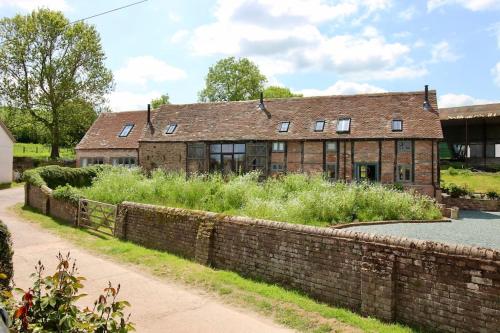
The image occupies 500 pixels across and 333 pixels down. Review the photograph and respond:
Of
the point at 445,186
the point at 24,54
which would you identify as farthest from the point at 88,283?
the point at 24,54

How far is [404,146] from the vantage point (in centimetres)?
2269

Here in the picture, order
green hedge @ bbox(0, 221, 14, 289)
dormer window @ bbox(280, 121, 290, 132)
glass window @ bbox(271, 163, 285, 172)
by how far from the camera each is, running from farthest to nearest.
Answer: dormer window @ bbox(280, 121, 290, 132) < glass window @ bbox(271, 163, 285, 172) < green hedge @ bbox(0, 221, 14, 289)

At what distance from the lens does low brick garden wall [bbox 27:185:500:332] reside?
6277 millimetres

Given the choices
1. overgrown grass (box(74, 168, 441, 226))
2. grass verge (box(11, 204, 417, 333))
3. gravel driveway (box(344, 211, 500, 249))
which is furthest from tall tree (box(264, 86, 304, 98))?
grass verge (box(11, 204, 417, 333))

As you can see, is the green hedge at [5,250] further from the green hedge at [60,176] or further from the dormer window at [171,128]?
the dormer window at [171,128]

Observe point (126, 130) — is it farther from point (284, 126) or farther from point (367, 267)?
point (367, 267)

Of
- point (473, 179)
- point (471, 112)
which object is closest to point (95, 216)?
point (473, 179)

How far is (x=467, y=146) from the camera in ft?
113

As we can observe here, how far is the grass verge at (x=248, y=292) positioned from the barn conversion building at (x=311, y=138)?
14.0m

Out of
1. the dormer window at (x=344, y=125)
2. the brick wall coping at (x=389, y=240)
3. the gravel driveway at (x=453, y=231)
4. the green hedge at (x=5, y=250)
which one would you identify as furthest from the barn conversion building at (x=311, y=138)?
the green hedge at (x=5, y=250)

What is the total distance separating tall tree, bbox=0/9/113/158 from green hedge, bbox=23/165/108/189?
45.4 ft

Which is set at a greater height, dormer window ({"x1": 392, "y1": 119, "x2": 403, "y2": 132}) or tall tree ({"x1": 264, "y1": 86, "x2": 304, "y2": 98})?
tall tree ({"x1": 264, "y1": 86, "x2": 304, "y2": 98})

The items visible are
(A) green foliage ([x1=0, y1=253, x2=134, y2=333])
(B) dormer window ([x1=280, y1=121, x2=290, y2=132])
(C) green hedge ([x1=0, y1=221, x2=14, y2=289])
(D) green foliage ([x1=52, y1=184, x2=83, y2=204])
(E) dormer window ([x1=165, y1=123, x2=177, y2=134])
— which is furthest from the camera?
(E) dormer window ([x1=165, y1=123, x2=177, y2=134])

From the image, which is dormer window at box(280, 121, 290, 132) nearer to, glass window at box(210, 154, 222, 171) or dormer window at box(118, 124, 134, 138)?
glass window at box(210, 154, 222, 171)
